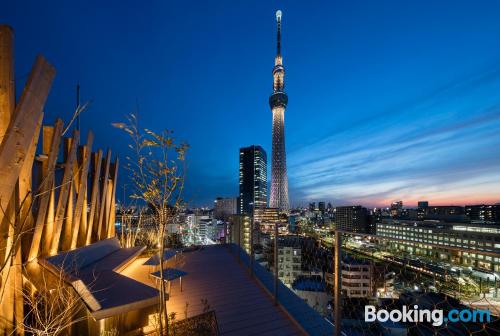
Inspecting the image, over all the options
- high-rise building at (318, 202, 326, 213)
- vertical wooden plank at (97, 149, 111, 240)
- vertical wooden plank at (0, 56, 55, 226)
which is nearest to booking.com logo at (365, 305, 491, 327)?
vertical wooden plank at (0, 56, 55, 226)

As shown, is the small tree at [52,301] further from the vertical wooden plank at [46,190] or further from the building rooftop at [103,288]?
the vertical wooden plank at [46,190]

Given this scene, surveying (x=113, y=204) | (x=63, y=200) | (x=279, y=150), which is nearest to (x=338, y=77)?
(x=279, y=150)

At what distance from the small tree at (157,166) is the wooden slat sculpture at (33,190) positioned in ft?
2.85

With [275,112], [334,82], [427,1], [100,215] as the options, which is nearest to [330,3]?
[334,82]

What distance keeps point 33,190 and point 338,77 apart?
50731 mm

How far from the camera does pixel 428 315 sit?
7.02 ft

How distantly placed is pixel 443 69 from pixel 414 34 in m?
11.1

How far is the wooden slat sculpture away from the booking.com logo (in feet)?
10.1

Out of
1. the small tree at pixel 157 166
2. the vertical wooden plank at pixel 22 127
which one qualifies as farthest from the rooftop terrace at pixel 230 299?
the vertical wooden plank at pixel 22 127

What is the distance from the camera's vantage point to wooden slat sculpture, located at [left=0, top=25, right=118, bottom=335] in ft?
8.48

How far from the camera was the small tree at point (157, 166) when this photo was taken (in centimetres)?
323

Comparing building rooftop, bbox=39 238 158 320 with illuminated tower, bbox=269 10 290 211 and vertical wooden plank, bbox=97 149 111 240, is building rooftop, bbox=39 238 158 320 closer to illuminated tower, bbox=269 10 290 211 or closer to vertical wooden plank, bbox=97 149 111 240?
vertical wooden plank, bbox=97 149 111 240

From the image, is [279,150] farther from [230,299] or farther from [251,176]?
[230,299]

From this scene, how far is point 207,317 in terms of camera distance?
136 inches
